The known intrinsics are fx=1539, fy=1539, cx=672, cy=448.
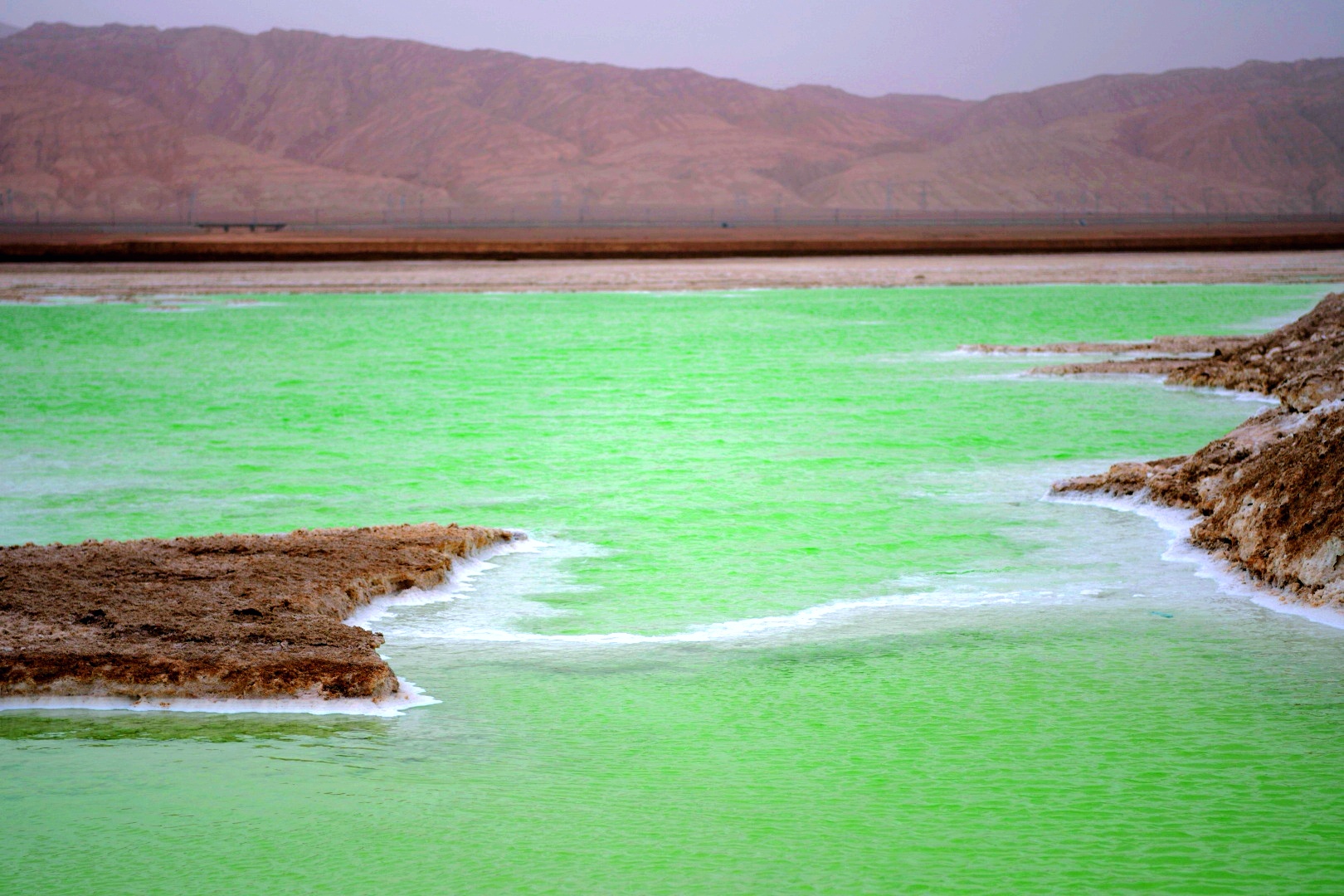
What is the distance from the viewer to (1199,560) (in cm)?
729

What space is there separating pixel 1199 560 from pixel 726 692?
2965 millimetres

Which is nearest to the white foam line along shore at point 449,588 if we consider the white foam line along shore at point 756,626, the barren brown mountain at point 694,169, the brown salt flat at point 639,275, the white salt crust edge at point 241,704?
the white foam line along shore at point 756,626

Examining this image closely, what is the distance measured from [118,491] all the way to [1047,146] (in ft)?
561

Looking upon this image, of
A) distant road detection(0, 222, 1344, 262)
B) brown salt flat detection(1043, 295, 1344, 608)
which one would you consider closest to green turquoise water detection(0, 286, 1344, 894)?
brown salt flat detection(1043, 295, 1344, 608)

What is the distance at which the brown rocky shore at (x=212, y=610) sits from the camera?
5.29 metres

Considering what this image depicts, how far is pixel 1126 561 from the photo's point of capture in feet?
24.1

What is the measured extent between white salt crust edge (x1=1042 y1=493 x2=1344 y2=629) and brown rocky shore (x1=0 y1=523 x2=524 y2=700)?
344cm

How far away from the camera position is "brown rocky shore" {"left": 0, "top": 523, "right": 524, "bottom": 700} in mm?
5289

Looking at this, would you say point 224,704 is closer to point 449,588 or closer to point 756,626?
point 449,588

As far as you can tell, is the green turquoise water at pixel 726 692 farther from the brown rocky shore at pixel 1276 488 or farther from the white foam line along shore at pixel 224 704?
the brown rocky shore at pixel 1276 488

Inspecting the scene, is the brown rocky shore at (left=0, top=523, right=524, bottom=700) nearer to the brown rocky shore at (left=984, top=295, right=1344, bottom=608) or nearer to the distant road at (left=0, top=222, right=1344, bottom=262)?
the brown rocky shore at (left=984, top=295, right=1344, bottom=608)

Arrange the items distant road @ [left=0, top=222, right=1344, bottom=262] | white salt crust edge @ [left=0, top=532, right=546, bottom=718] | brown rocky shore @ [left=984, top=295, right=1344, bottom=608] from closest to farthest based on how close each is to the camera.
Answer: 1. white salt crust edge @ [left=0, top=532, right=546, bottom=718]
2. brown rocky shore @ [left=984, top=295, right=1344, bottom=608]
3. distant road @ [left=0, top=222, right=1344, bottom=262]

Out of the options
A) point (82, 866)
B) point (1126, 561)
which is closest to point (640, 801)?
point (82, 866)

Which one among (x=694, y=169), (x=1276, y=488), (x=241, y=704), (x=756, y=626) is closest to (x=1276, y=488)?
(x=1276, y=488)
